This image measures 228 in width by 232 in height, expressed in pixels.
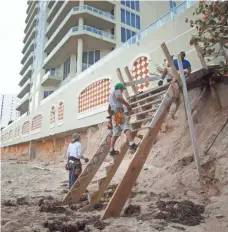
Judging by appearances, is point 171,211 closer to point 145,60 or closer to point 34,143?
point 145,60

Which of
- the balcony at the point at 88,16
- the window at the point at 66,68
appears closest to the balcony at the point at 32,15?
the balcony at the point at 88,16

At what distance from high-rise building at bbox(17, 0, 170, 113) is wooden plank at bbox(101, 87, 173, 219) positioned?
20.1m

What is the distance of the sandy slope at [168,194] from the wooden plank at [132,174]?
0.62 feet

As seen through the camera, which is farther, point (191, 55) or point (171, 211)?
point (191, 55)

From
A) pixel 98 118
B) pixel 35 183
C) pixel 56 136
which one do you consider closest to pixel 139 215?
pixel 35 183

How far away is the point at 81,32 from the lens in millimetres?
23172

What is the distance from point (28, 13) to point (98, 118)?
40769 millimetres

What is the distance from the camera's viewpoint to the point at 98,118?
41.7 ft

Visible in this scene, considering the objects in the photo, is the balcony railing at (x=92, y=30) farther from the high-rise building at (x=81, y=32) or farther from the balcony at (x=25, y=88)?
the balcony at (x=25, y=88)

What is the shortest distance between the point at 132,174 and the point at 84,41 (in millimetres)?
22462

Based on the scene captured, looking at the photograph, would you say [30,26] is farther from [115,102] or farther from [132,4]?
[115,102]

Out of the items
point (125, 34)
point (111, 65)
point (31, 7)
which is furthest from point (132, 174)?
point (31, 7)

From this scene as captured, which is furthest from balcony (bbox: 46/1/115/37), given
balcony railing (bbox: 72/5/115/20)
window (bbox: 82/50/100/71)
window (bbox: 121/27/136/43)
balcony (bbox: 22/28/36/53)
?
balcony (bbox: 22/28/36/53)

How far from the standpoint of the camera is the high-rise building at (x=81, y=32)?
956 inches
